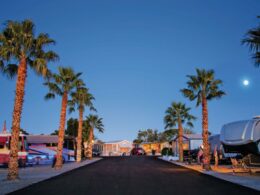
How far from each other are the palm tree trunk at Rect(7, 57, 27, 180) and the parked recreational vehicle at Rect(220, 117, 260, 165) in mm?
13684

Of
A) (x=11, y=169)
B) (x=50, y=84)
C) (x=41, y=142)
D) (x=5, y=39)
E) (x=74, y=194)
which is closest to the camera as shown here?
(x=74, y=194)

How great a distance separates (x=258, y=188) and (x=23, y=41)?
14524 mm

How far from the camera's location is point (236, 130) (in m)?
22.1

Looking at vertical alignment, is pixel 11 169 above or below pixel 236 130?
below

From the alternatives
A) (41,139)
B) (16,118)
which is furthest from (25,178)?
(41,139)

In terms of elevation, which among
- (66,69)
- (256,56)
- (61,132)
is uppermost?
(66,69)

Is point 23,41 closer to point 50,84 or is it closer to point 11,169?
point 11,169

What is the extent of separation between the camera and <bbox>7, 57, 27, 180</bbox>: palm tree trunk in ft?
54.1

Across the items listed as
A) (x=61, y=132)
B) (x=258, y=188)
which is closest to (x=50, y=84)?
(x=61, y=132)

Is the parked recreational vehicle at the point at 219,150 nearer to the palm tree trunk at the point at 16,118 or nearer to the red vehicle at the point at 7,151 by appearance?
the red vehicle at the point at 7,151

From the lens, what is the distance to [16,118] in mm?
17484

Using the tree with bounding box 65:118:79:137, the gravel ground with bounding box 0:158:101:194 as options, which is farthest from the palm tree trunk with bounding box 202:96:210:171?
the tree with bounding box 65:118:79:137

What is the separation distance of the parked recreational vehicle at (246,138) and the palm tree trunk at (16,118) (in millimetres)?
13684

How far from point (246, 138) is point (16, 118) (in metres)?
14.5
